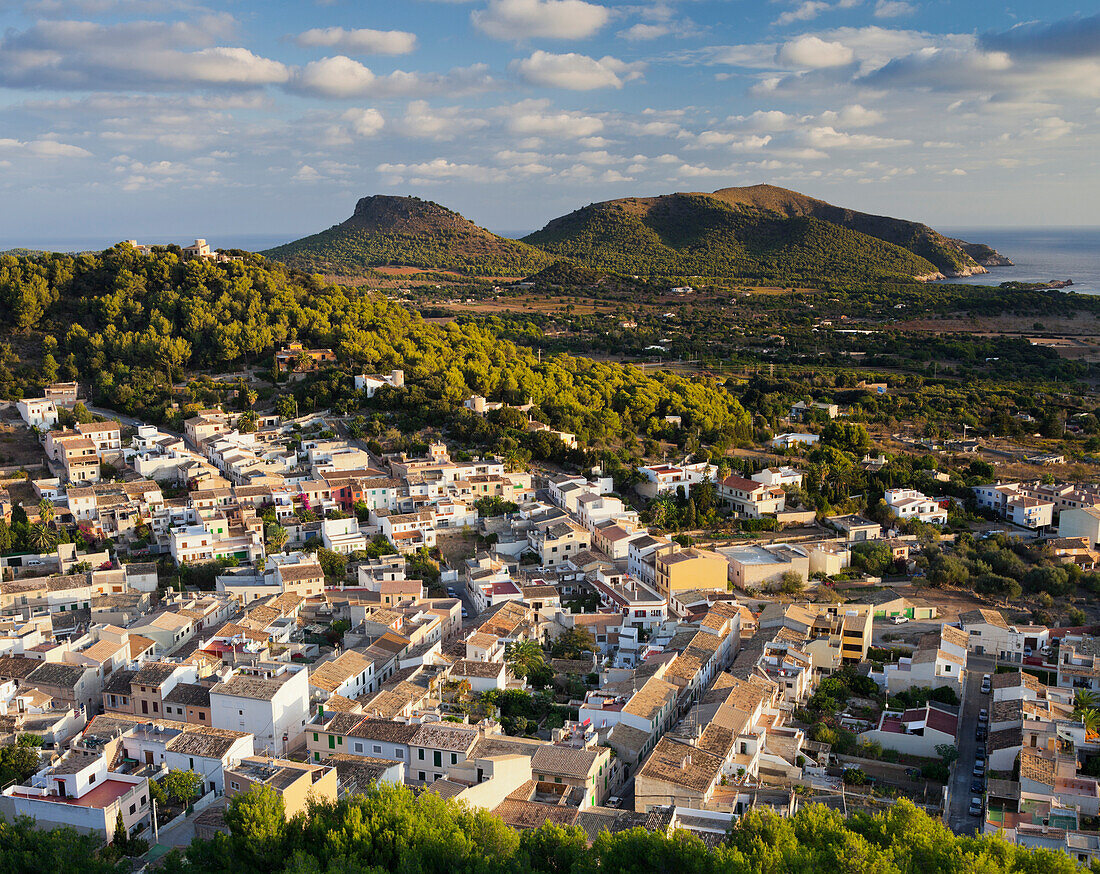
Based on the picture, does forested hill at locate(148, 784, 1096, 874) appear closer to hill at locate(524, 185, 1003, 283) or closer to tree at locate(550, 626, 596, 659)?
tree at locate(550, 626, 596, 659)

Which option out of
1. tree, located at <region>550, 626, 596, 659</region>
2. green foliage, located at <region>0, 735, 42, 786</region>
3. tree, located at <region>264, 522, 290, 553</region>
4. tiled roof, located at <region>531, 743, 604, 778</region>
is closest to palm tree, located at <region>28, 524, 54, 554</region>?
tree, located at <region>264, 522, 290, 553</region>

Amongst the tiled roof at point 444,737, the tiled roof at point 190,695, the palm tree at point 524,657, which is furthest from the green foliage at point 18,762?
the palm tree at point 524,657

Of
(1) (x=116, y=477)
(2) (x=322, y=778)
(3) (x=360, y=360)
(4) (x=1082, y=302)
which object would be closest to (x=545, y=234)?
(4) (x=1082, y=302)

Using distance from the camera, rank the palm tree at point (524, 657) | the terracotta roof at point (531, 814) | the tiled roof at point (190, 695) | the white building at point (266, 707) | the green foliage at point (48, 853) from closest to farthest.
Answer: the green foliage at point (48, 853)
the terracotta roof at point (531, 814)
the white building at point (266, 707)
the tiled roof at point (190, 695)
the palm tree at point (524, 657)

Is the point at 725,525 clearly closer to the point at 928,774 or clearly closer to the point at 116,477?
the point at 928,774

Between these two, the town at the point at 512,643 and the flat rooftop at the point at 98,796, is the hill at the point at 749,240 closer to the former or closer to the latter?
the town at the point at 512,643

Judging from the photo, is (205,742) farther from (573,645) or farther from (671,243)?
(671,243)
